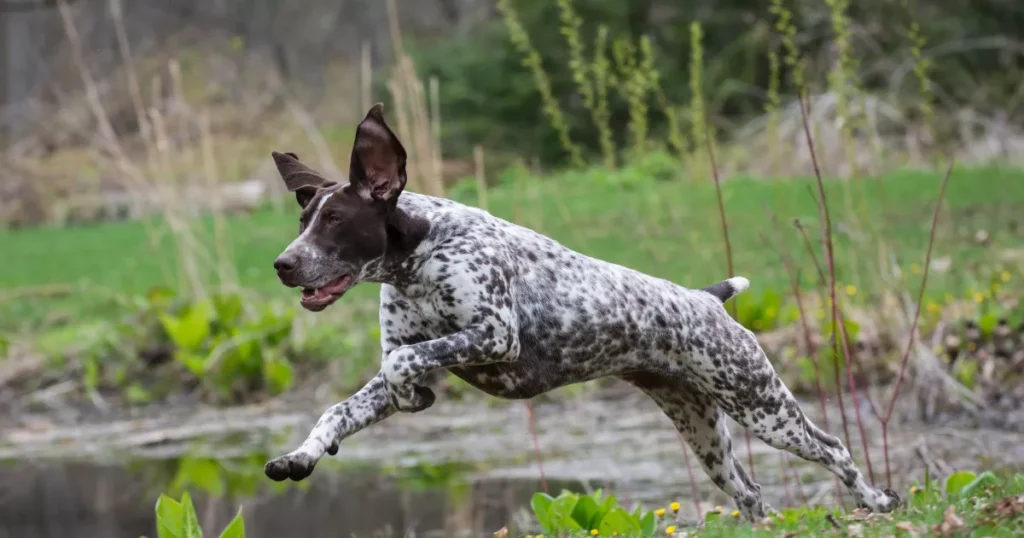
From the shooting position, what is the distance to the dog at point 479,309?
185 inches

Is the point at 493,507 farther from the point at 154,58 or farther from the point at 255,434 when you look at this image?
the point at 154,58

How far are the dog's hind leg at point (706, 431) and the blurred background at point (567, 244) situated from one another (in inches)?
28.9

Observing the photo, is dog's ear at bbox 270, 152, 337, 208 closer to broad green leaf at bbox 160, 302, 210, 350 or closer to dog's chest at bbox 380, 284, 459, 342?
dog's chest at bbox 380, 284, 459, 342

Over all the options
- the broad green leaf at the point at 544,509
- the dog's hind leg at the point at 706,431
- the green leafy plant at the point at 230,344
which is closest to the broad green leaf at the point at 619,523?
the broad green leaf at the point at 544,509

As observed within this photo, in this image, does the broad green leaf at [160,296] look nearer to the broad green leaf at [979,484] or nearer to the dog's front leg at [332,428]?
the dog's front leg at [332,428]

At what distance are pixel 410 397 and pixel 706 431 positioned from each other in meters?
1.57

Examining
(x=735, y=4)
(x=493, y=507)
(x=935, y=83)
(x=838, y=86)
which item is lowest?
(x=493, y=507)

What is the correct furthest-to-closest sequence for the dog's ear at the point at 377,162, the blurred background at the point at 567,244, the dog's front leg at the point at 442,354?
the blurred background at the point at 567,244
the dog's ear at the point at 377,162
the dog's front leg at the point at 442,354

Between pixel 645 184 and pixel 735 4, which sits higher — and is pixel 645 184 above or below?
below

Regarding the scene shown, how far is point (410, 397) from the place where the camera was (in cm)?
476

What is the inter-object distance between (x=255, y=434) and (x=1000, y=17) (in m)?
16.2

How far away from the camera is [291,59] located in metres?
30.3

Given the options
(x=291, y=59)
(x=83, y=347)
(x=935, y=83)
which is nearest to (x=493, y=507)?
(x=83, y=347)

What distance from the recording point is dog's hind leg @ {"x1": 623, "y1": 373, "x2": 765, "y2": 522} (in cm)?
574
